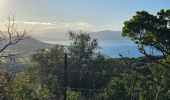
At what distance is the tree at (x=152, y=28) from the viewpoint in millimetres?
36344

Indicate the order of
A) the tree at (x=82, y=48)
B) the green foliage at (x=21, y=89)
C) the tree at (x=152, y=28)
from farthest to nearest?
the tree at (x=82, y=48), the tree at (x=152, y=28), the green foliage at (x=21, y=89)

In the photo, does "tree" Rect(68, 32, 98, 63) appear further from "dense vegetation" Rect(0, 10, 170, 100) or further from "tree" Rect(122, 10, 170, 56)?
"tree" Rect(122, 10, 170, 56)

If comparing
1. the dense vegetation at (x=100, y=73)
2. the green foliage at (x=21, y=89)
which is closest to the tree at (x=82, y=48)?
the dense vegetation at (x=100, y=73)

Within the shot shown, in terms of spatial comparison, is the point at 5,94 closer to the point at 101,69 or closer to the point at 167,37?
the point at 167,37

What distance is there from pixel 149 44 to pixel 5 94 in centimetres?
1364

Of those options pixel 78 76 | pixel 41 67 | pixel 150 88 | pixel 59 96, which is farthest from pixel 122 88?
pixel 41 67

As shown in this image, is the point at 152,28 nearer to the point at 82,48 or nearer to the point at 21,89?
the point at 21,89

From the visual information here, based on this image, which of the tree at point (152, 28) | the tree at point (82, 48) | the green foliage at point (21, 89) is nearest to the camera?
the green foliage at point (21, 89)

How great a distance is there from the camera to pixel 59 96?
71625 mm

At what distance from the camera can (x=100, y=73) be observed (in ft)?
250

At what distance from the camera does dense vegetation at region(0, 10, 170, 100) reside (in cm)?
3650

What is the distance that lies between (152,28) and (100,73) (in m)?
40.2

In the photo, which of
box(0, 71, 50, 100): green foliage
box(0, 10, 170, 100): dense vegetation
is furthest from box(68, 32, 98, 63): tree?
box(0, 71, 50, 100): green foliage

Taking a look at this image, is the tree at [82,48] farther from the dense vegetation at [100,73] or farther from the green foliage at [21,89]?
the green foliage at [21,89]
